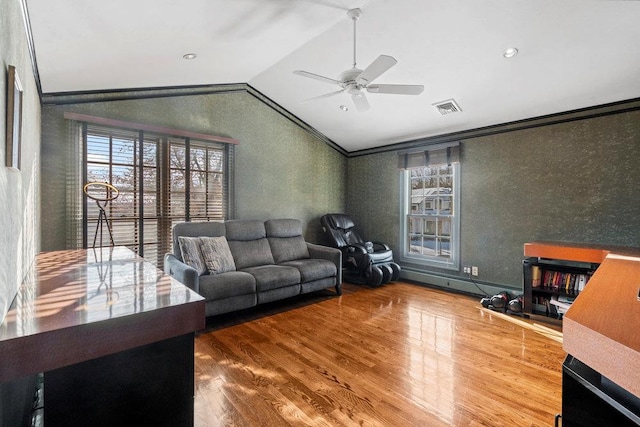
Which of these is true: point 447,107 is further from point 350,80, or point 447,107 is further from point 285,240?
point 285,240

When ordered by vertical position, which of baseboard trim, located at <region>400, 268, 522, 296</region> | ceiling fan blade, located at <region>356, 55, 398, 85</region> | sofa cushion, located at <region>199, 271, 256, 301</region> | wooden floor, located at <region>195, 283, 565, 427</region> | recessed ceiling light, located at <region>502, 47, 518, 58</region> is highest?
recessed ceiling light, located at <region>502, 47, 518, 58</region>

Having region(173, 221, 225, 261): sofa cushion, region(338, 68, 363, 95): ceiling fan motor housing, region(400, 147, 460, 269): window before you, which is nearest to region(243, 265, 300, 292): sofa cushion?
region(173, 221, 225, 261): sofa cushion

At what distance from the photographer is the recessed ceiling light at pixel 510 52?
9.31ft

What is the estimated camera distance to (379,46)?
10.3 feet

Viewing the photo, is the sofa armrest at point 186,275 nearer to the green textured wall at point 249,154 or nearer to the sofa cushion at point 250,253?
the sofa cushion at point 250,253

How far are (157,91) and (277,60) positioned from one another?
5.03 feet

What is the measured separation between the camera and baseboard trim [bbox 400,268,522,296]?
13.6ft

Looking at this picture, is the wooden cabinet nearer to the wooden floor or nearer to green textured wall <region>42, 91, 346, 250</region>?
the wooden floor

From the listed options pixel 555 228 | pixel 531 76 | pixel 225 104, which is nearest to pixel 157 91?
pixel 225 104

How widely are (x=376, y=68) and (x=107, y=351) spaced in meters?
2.39

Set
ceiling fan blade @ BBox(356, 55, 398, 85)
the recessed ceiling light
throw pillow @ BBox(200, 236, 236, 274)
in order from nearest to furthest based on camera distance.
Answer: ceiling fan blade @ BBox(356, 55, 398, 85) < the recessed ceiling light < throw pillow @ BBox(200, 236, 236, 274)

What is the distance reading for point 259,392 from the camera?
6.67 feet

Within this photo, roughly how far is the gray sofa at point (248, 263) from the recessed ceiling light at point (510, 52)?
2927 mm

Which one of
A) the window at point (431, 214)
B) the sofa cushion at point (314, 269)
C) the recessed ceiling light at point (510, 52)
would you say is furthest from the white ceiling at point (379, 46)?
the sofa cushion at point (314, 269)
